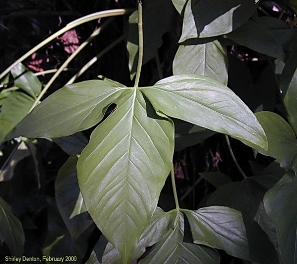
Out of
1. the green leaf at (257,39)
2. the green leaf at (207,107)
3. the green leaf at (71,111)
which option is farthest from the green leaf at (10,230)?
the green leaf at (257,39)

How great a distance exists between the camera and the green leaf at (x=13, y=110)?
0.79 metres

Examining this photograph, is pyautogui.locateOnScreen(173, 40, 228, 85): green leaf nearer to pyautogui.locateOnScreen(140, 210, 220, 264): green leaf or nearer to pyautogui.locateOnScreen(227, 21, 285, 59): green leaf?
pyautogui.locateOnScreen(227, 21, 285, 59): green leaf

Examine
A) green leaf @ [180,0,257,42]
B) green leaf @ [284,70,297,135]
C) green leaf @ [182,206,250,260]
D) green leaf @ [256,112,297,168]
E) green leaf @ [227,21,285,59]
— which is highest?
green leaf @ [180,0,257,42]

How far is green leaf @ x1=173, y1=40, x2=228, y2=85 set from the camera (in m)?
0.61

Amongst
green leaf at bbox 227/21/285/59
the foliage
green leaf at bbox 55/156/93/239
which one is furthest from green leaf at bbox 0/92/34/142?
green leaf at bbox 227/21/285/59

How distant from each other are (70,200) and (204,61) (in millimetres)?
282

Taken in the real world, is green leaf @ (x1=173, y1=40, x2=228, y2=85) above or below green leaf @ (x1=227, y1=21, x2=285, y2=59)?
below

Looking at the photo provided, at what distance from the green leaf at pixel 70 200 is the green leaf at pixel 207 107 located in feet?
0.76

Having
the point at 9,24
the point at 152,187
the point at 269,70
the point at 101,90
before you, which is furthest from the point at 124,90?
the point at 9,24

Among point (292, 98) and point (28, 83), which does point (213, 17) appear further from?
point (28, 83)

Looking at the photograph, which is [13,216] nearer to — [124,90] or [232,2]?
[124,90]

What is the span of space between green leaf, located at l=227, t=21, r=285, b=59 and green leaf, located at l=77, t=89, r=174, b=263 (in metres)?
0.21

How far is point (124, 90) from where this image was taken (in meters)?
0.51

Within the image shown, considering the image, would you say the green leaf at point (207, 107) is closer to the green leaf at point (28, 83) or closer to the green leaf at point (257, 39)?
the green leaf at point (257, 39)
